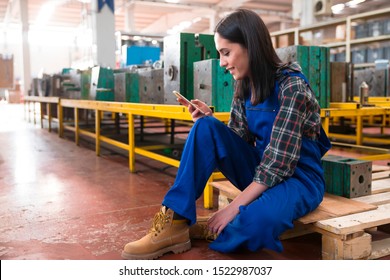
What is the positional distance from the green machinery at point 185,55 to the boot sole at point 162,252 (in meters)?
1.76

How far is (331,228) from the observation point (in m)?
1.64

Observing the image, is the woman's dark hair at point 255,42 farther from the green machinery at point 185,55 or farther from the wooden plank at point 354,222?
the green machinery at point 185,55

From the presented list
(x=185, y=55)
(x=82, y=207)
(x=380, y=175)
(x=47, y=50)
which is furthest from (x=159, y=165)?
(x=47, y=50)

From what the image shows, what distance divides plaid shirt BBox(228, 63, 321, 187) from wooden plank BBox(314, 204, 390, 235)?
26 cm

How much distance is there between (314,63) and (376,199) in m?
1.30

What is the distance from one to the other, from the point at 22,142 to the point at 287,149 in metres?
→ 5.58

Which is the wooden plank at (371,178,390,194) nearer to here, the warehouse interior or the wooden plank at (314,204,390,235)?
the warehouse interior

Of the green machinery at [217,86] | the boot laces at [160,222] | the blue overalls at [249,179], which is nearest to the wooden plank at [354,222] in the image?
the blue overalls at [249,179]

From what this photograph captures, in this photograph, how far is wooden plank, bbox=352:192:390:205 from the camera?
201 centimetres

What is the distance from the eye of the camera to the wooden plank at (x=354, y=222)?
1.62 meters

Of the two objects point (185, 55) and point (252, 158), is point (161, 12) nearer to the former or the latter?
point (185, 55)

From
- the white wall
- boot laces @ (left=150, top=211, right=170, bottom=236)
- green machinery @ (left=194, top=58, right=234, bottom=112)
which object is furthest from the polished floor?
the white wall

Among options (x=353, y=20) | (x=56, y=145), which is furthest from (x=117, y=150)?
(x=353, y=20)
